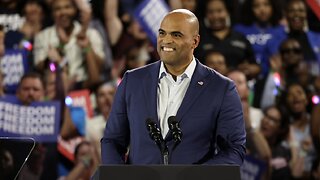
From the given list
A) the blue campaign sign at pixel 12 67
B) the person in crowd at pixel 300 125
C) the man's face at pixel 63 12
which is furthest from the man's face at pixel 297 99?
the blue campaign sign at pixel 12 67

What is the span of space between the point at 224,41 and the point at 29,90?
1.90m

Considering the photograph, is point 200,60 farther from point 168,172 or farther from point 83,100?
point 168,172

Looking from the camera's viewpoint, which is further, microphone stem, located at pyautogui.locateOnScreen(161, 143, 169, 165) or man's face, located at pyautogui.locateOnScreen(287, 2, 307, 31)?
man's face, located at pyautogui.locateOnScreen(287, 2, 307, 31)

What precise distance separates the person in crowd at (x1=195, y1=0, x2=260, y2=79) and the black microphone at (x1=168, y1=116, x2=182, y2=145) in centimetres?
421

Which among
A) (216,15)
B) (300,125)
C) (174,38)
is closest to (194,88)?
(174,38)

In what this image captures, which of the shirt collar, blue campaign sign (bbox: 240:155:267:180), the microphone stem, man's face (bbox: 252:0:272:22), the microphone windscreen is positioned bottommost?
blue campaign sign (bbox: 240:155:267:180)

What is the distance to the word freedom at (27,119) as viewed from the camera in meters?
6.24

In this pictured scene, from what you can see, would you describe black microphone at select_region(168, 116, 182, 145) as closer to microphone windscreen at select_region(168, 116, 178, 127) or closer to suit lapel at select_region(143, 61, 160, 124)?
microphone windscreen at select_region(168, 116, 178, 127)

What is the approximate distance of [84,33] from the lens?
6.68 metres

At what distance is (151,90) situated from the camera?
9.66ft

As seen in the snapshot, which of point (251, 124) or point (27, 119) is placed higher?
point (27, 119)

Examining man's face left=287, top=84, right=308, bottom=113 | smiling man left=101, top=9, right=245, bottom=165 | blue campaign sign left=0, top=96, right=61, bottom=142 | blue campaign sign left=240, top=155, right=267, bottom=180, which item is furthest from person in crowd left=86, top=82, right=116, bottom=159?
smiling man left=101, top=9, right=245, bottom=165

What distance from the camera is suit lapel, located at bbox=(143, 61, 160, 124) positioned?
2.89 meters

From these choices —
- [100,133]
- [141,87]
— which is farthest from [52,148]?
[141,87]
